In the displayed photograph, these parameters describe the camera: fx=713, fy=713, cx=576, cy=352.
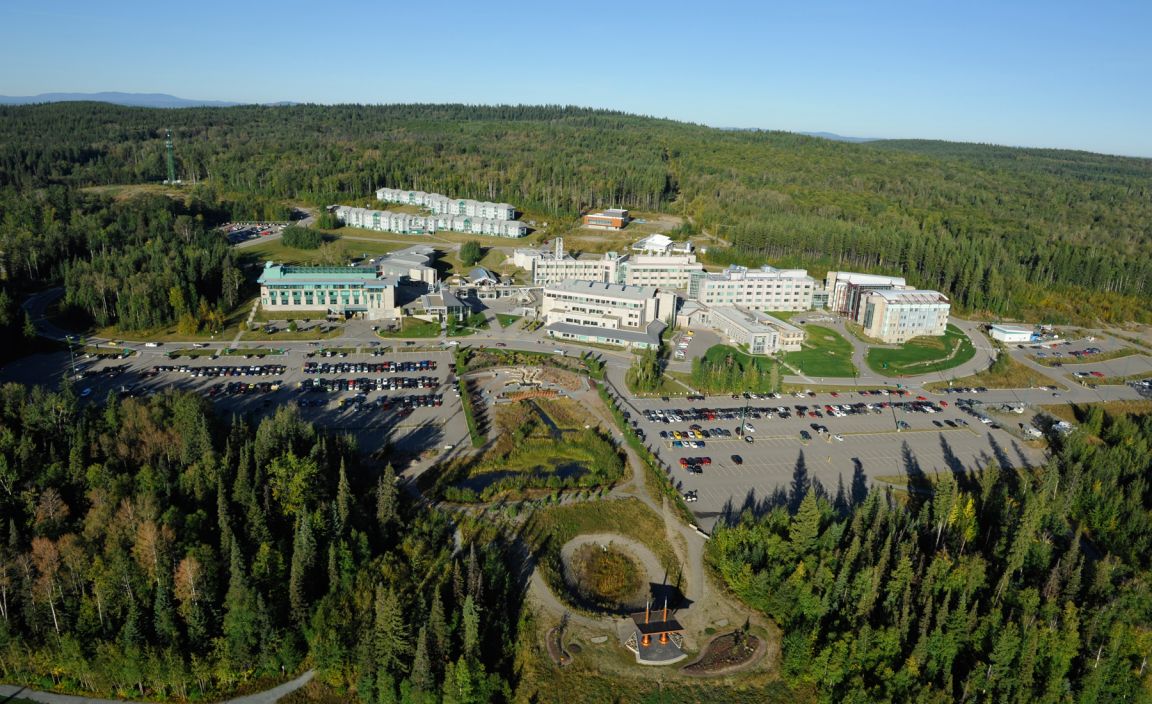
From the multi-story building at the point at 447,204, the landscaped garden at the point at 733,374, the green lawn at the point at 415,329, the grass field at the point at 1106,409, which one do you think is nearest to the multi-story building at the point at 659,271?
the landscaped garden at the point at 733,374

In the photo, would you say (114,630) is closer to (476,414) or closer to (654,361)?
(476,414)

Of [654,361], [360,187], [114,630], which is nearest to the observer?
[114,630]

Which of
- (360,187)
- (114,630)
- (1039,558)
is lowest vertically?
(114,630)

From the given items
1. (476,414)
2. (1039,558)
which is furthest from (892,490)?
(476,414)

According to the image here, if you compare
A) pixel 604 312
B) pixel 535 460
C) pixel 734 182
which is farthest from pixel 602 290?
pixel 734 182

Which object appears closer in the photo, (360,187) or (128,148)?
(360,187)

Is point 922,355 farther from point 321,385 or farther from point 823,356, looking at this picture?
point 321,385

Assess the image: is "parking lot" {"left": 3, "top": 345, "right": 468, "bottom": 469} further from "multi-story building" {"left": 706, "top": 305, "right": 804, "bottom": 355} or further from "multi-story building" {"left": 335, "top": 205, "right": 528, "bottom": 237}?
"multi-story building" {"left": 335, "top": 205, "right": 528, "bottom": 237}
